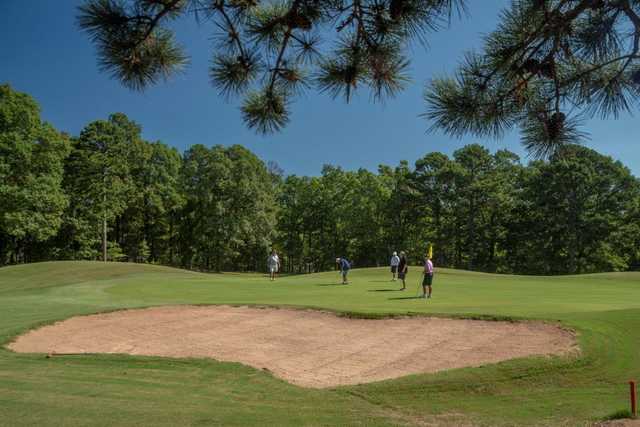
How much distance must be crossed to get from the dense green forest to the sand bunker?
3172cm

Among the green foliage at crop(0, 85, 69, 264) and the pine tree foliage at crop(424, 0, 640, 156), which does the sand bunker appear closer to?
the pine tree foliage at crop(424, 0, 640, 156)

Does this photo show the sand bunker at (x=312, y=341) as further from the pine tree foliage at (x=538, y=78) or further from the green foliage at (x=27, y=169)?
the green foliage at (x=27, y=169)

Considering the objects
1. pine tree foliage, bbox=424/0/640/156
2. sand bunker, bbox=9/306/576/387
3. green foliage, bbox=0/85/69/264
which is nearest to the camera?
pine tree foliage, bbox=424/0/640/156

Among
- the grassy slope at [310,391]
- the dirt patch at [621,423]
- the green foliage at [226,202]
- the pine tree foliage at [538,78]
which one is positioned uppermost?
the green foliage at [226,202]

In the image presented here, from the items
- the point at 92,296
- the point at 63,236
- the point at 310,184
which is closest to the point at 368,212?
the point at 310,184

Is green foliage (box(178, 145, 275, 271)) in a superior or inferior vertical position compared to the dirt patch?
superior

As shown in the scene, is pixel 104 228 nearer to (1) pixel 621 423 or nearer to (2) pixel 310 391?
(2) pixel 310 391

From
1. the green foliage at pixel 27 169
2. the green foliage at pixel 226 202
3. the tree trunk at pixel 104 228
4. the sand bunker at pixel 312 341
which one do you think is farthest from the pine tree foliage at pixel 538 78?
the green foliage at pixel 226 202

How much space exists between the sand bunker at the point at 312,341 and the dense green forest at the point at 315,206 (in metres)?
31.7

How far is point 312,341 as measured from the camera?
1248cm

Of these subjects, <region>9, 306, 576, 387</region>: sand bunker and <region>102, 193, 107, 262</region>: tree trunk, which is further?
<region>102, 193, 107, 262</region>: tree trunk

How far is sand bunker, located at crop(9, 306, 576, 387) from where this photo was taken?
10.3 meters

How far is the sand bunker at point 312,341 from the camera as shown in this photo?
33.7ft

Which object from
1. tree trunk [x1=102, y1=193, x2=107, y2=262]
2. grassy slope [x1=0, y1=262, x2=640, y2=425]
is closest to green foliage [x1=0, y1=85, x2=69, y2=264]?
tree trunk [x1=102, y1=193, x2=107, y2=262]
